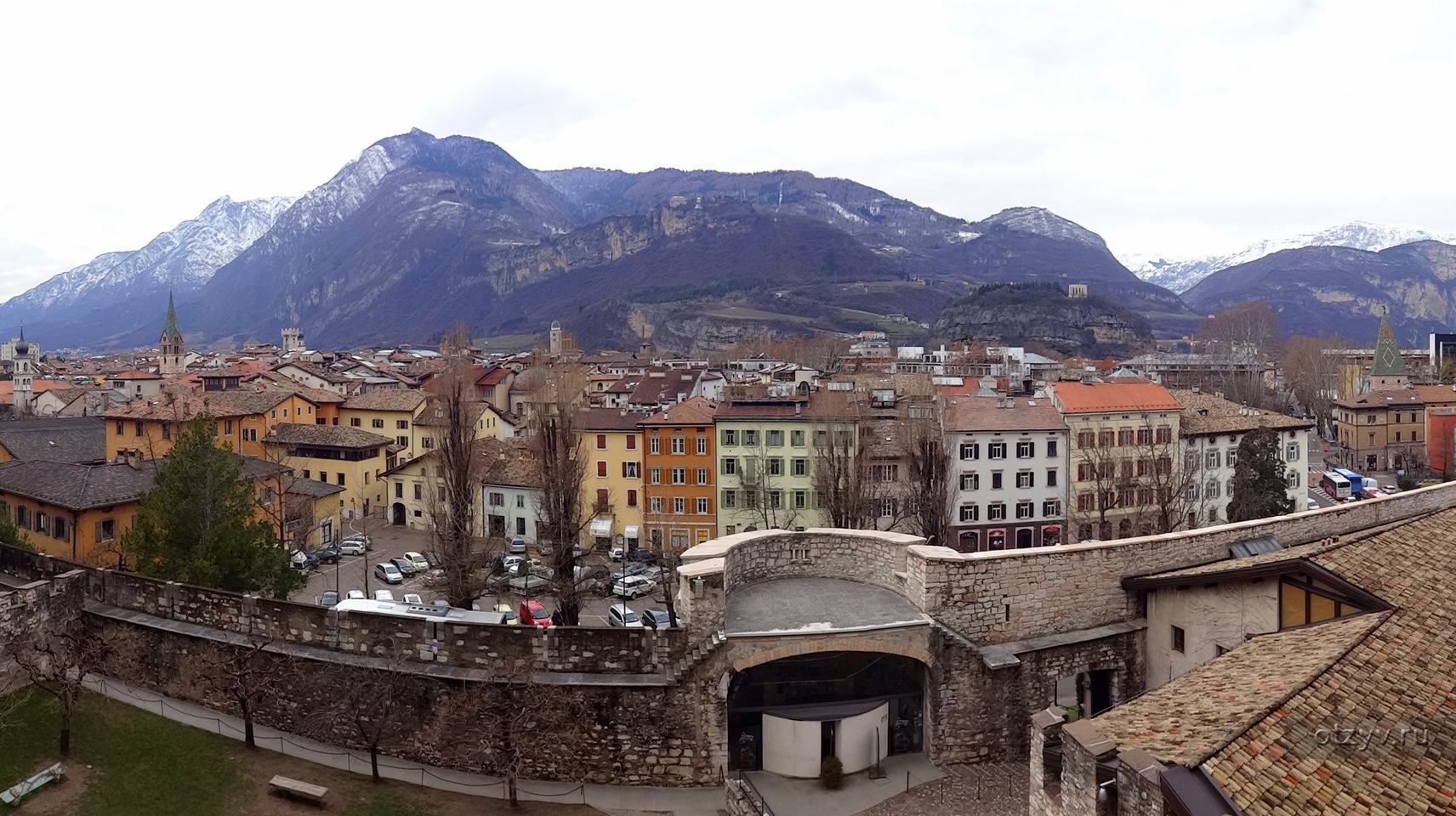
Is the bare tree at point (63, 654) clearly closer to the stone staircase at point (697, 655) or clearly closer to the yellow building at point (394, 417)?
the stone staircase at point (697, 655)

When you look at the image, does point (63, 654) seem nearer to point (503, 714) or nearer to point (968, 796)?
point (503, 714)

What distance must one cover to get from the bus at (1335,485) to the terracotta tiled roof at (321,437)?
5615 centimetres

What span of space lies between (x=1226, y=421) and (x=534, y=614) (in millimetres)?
37903

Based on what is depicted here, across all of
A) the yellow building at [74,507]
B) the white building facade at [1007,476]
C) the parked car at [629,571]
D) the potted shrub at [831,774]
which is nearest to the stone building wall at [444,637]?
the potted shrub at [831,774]

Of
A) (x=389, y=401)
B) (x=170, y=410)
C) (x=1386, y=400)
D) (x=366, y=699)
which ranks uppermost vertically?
(x=170, y=410)

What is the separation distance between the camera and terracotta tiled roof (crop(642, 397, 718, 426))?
4347 cm

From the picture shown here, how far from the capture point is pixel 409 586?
35.2 m

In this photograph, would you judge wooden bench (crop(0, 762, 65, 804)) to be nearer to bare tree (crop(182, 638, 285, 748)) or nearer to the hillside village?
bare tree (crop(182, 638, 285, 748))

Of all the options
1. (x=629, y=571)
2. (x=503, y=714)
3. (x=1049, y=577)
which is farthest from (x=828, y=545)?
(x=629, y=571)

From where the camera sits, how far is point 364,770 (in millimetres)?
15164

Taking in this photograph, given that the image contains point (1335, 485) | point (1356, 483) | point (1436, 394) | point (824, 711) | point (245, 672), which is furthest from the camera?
point (1436, 394)

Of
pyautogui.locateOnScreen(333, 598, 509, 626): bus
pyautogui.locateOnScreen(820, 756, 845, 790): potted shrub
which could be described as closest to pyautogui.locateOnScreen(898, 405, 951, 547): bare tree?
pyautogui.locateOnScreen(333, 598, 509, 626): bus

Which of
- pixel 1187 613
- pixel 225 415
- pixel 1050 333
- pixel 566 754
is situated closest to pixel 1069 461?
pixel 1187 613

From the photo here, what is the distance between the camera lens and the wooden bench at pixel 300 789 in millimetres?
13930
